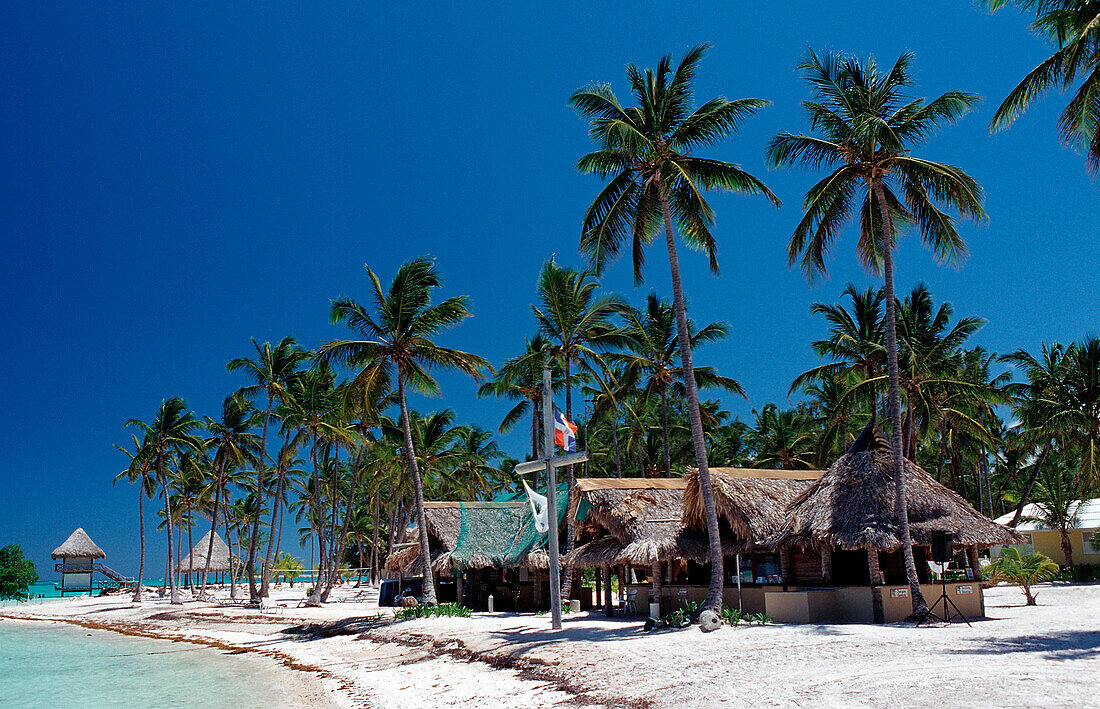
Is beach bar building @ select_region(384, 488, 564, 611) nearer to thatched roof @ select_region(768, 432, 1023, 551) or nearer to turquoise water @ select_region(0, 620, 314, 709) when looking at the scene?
turquoise water @ select_region(0, 620, 314, 709)

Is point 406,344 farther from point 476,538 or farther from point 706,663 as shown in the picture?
point 706,663

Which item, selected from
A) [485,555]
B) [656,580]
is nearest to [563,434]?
[656,580]

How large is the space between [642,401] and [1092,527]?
18.5 meters

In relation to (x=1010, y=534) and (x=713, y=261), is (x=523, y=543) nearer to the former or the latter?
(x=713, y=261)

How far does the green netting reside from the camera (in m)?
24.8

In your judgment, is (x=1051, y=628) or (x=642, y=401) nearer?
(x=1051, y=628)

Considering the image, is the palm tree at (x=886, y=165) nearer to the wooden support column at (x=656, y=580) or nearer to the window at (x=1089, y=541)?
the wooden support column at (x=656, y=580)

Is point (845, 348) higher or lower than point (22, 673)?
higher

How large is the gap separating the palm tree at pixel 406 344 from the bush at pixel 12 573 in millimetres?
39258

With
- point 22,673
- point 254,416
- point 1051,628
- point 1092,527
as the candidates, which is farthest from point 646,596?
point 254,416

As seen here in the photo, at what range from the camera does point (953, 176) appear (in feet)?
55.4

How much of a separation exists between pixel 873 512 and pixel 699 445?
13.0ft

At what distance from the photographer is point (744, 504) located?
18.6 m

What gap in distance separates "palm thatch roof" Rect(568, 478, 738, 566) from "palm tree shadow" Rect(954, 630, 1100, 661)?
7033mm
